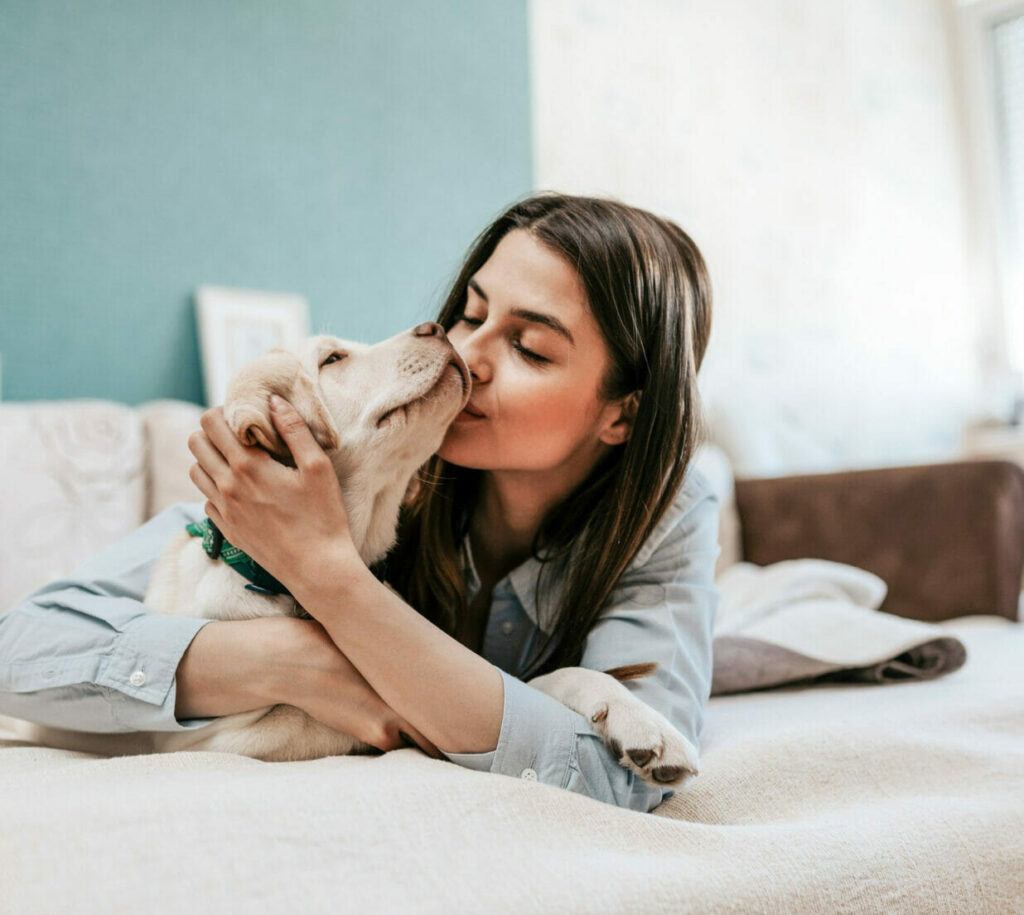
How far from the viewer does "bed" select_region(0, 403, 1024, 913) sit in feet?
2.07

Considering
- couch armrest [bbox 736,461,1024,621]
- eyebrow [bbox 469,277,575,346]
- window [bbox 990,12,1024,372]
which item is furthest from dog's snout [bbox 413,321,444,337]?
window [bbox 990,12,1024,372]

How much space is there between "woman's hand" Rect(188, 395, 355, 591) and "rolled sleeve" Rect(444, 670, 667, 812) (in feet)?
0.82

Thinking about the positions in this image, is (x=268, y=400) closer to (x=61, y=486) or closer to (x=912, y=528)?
(x=61, y=486)

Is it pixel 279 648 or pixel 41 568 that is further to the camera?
pixel 41 568

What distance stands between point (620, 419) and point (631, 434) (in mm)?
81

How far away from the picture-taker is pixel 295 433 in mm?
954

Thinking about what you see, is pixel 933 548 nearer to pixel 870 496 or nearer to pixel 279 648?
pixel 870 496

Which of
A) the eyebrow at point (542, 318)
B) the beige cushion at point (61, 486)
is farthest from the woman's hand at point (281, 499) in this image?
the beige cushion at point (61, 486)

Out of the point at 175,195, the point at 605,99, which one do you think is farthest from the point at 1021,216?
the point at 175,195

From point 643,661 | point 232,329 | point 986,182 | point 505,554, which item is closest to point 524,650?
point 505,554

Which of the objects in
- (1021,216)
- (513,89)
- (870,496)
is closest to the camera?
(870,496)

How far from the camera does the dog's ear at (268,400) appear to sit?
95 centimetres

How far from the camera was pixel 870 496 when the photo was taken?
2588mm

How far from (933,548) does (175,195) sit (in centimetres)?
235
